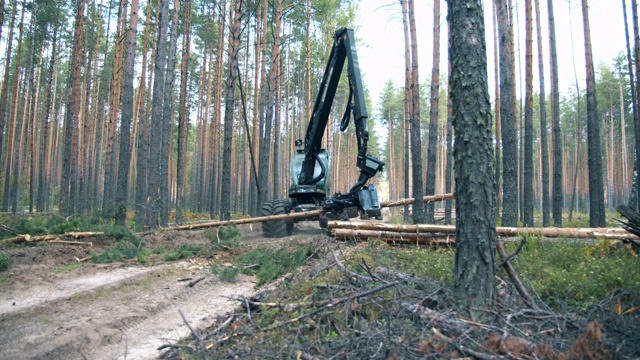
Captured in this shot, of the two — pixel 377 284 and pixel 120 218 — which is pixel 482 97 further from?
pixel 120 218

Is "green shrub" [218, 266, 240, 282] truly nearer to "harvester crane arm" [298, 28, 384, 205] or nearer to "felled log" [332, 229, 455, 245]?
"felled log" [332, 229, 455, 245]

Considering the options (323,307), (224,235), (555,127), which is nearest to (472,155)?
(323,307)

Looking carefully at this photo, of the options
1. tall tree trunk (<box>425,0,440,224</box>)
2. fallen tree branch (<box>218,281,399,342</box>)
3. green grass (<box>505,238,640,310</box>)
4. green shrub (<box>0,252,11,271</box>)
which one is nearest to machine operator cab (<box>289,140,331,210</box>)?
tall tree trunk (<box>425,0,440,224</box>)

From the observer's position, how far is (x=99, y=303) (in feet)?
19.0

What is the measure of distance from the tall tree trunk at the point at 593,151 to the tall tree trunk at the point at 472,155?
1286cm

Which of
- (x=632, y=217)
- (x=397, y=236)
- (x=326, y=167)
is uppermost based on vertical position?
(x=326, y=167)

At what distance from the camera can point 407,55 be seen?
17438mm

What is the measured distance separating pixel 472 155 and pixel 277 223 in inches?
362

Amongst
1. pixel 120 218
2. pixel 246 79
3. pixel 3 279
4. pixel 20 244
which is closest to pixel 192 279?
pixel 3 279

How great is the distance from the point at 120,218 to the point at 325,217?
6.67m

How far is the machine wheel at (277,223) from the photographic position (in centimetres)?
1312

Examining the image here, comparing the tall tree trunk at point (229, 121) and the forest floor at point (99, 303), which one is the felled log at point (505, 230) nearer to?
the forest floor at point (99, 303)

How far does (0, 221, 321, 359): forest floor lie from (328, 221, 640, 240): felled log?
2477 mm

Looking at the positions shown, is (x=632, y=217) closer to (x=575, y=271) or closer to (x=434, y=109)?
(x=575, y=271)
